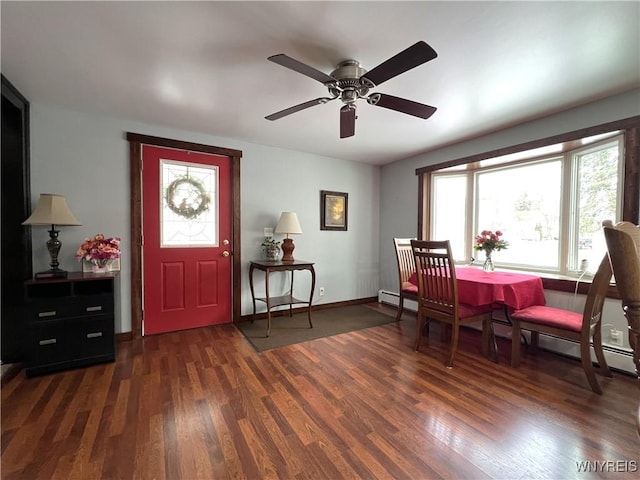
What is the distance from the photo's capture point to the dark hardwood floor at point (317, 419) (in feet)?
4.33

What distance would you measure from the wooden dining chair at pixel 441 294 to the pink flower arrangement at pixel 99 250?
281 centimetres

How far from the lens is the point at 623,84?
2098 millimetres

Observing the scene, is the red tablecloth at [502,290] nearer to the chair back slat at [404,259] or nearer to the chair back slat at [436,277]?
the chair back slat at [436,277]

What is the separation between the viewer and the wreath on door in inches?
123

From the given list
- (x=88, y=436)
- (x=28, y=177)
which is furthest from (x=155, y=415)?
(x=28, y=177)

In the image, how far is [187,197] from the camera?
319 centimetres

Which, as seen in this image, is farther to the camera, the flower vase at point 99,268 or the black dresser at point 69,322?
the flower vase at point 99,268

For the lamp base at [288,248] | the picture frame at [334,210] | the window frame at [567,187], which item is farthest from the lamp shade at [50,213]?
the window frame at [567,187]

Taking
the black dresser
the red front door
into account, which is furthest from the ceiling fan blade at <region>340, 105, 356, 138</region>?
the black dresser

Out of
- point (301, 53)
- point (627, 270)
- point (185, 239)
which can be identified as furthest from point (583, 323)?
point (185, 239)

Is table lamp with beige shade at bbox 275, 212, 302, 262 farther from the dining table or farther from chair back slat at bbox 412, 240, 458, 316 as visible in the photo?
the dining table

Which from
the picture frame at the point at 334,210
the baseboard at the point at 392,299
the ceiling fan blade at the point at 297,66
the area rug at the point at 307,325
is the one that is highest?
the ceiling fan blade at the point at 297,66

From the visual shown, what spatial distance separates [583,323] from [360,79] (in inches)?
90.7

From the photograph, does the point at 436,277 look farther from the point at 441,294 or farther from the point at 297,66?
the point at 297,66
